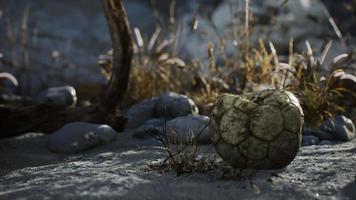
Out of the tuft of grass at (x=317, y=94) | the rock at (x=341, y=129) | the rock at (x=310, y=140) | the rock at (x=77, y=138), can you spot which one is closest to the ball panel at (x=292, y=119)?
the rock at (x=310, y=140)

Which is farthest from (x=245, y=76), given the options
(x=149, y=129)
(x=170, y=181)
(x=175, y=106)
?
(x=170, y=181)

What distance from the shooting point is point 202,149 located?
3.48 m

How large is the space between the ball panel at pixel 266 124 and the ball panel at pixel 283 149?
0.04m

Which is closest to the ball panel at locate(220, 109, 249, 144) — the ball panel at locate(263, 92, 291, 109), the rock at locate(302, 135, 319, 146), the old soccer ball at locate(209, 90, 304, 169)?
the old soccer ball at locate(209, 90, 304, 169)

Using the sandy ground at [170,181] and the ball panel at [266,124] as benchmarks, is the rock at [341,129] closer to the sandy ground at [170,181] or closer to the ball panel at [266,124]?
the sandy ground at [170,181]

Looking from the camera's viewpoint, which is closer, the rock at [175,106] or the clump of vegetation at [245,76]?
the clump of vegetation at [245,76]

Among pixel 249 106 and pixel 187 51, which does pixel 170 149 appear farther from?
pixel 187 51

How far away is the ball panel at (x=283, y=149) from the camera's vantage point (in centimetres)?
267

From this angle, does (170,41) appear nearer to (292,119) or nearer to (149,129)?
(149,129)

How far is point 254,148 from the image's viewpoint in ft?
8.76

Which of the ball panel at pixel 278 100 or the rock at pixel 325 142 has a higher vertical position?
the ball panel at pixel 278 100

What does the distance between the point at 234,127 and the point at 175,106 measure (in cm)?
176

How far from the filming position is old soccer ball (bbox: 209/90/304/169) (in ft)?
8.77

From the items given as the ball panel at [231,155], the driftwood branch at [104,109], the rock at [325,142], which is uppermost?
the driftwood branch at [104,109]
